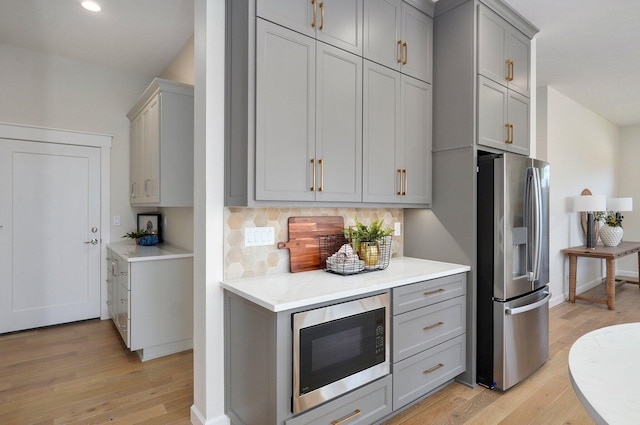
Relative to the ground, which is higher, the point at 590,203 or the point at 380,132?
the point at 380,132

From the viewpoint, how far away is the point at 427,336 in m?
2.23

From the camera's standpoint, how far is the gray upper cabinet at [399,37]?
2314 mm

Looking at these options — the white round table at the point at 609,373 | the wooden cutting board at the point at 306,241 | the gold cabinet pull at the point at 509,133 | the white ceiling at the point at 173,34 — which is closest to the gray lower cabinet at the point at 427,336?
the wooden cutting board at the point at 306,241

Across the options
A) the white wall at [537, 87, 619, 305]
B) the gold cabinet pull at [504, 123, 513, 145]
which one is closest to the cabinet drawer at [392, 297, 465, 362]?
the gold cabinet pull at [504, 123, 513, 145]

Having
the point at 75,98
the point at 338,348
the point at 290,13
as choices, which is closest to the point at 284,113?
the point at 290,13

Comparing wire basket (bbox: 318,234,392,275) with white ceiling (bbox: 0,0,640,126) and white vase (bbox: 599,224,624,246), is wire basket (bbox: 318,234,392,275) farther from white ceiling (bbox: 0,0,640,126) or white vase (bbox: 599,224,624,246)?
white vase (bbox: 599,224,624,246)

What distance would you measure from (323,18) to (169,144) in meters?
1.85

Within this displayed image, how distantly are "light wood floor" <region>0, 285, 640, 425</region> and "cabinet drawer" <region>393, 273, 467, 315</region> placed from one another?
27.1 inches

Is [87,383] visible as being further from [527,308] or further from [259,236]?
[527,308]

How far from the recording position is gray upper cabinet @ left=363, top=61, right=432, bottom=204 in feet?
7.65

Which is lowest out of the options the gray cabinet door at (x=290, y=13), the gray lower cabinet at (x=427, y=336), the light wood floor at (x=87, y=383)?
the light wood floor at (x=87, y=383)

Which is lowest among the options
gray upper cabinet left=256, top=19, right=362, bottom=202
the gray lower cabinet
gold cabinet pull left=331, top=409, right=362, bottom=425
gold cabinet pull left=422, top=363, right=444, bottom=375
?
gold cabinet pull left=331, top=409, right=362, bottom=425

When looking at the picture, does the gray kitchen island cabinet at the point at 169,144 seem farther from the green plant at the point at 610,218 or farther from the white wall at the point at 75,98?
the green plant at the point at 610,218

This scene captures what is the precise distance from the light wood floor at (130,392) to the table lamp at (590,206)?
223 cm
